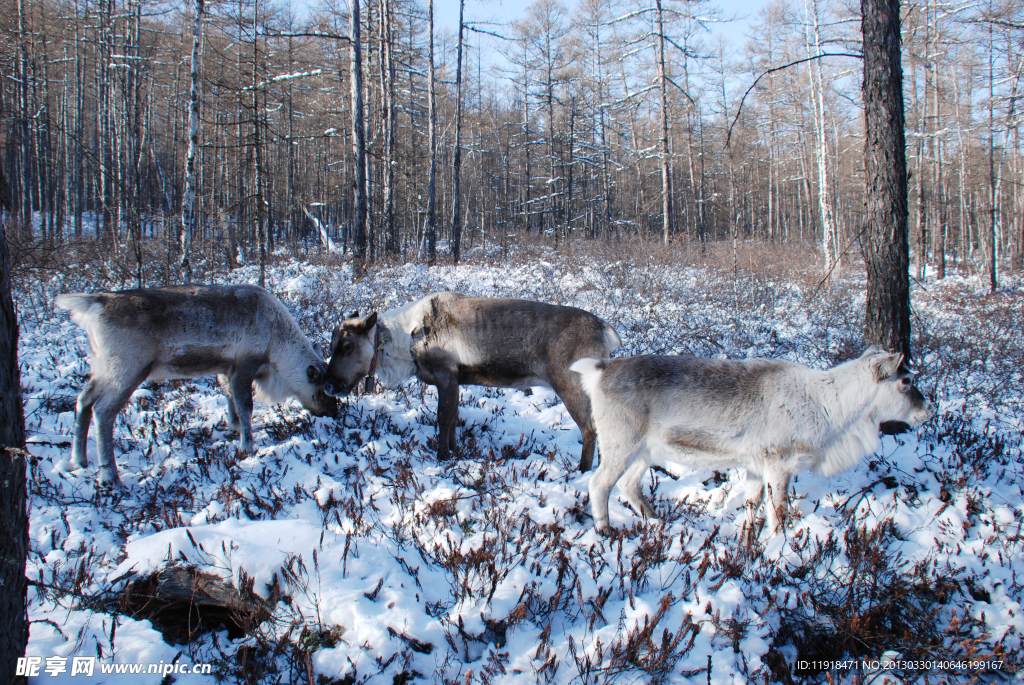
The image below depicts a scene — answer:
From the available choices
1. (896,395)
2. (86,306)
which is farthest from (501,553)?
(86,306)

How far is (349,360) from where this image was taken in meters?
5.75

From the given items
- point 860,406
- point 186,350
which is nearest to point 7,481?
point 186,350

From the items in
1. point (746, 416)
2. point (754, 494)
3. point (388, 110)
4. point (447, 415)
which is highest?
point (388, 110)

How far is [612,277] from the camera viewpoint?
15781 millimetres

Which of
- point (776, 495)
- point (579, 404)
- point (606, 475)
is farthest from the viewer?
point (579, 404)

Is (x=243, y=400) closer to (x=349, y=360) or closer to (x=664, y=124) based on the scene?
(x=349, y=360)

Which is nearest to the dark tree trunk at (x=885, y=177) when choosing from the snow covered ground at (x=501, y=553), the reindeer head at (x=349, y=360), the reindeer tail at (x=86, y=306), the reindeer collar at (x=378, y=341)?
the snow covered ground at (x=501, y=553)

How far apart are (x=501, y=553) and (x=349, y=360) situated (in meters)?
3.14

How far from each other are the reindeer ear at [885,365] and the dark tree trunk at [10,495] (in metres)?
5.03

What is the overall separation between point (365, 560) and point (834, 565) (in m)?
3.14

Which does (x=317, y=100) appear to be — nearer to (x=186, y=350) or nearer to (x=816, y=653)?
(x=186, y=350)

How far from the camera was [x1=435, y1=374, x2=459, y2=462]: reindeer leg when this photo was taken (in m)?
5.15

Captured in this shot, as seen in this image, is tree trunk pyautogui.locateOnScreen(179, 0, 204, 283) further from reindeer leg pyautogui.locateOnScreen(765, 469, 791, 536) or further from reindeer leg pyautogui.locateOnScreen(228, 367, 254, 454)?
reindeer leg pyautogui.locateOnScreen(765, 469, 791, 536)

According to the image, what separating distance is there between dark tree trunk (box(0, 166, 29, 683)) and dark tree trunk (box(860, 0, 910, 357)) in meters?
7.03
